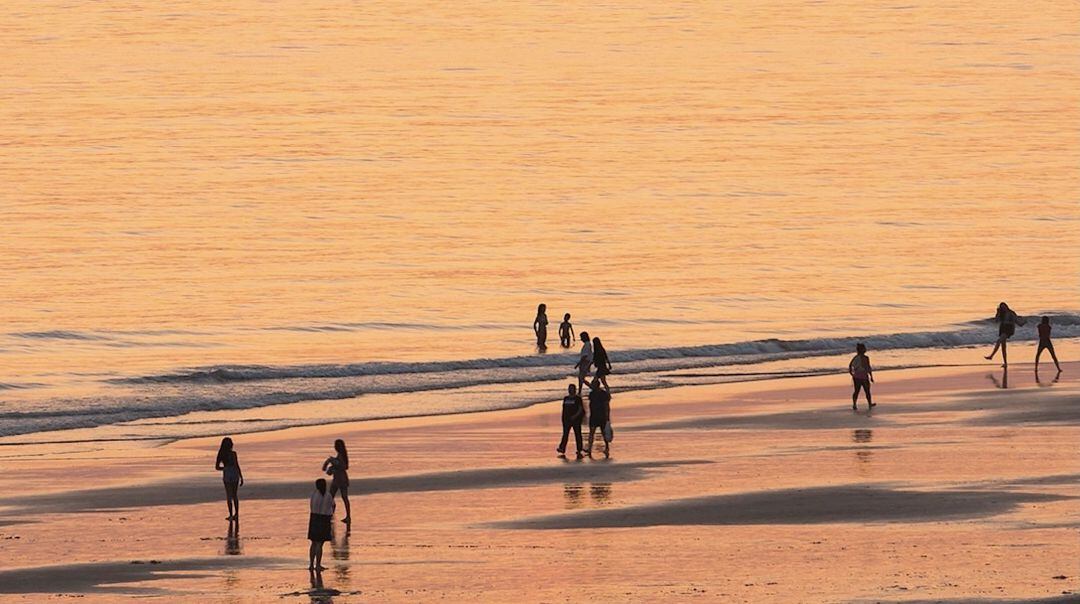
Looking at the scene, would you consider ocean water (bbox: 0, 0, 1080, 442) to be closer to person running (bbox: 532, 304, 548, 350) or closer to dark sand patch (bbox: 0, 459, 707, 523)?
person running (bbox: 532, 304, 548, 350)

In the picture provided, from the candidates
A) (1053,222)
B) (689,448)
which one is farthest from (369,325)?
(1053,222)

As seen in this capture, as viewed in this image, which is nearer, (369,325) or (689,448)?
(689,448)

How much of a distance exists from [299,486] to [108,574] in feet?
23.4

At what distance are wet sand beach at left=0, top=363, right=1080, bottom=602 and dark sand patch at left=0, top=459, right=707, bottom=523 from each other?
0.08m

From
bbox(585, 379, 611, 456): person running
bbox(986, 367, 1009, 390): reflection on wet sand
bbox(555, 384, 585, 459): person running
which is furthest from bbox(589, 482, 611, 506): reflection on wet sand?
bbox(986, 367, 1009, 390): reflection on wet sand

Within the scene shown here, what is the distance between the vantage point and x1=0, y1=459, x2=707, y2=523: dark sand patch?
2941 centimetres

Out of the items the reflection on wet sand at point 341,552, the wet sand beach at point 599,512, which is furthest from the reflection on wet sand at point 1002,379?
the reflection on wet sand at point 341,552

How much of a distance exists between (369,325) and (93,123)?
2610 inches

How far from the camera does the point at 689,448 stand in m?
34.1

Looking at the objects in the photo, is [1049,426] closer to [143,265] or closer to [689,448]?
[689,448]

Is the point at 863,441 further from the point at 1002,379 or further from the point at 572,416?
the point at 1002,379

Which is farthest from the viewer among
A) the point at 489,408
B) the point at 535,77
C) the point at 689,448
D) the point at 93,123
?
the point at 535,77

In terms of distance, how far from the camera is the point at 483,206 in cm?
10381

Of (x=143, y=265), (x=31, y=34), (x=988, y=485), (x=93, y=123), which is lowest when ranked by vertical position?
(x=988, y=485)
